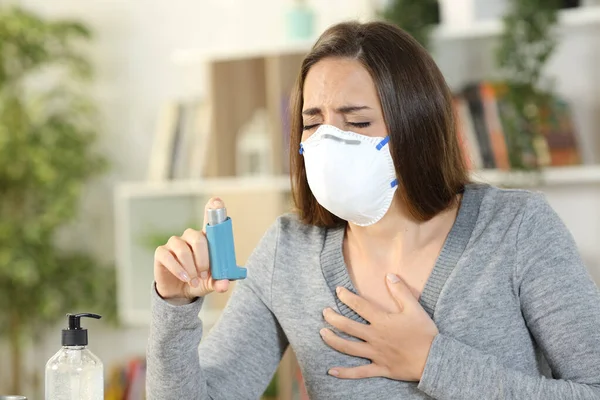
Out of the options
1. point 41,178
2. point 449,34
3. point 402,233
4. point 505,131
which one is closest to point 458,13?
point 449,34

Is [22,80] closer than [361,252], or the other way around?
[361,252]

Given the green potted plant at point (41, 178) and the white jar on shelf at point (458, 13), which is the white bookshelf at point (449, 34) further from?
the green potted plant at point (41, 178)

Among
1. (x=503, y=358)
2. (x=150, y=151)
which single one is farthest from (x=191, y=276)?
(x=150, y=151)

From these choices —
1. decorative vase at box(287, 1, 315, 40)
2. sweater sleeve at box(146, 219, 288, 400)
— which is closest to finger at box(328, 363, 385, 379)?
sweater sleeve at box(146, 219, 288, 400)

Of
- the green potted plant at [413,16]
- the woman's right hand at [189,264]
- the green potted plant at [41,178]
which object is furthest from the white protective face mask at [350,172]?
the green potted plant at [41,178]

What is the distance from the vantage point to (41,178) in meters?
3.40

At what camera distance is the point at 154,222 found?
3295 millimetres

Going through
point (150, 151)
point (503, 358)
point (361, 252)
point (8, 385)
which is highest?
point (150, 151)

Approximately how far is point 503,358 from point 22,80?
295cm

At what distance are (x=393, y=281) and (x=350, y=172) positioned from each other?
0.63 feet

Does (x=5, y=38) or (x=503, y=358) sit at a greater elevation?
(x=5, y=38)

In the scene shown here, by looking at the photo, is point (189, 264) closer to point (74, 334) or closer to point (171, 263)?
point (171, 263)

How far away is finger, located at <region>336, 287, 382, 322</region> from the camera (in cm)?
142

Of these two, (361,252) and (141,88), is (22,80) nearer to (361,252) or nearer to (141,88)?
(141,88)
